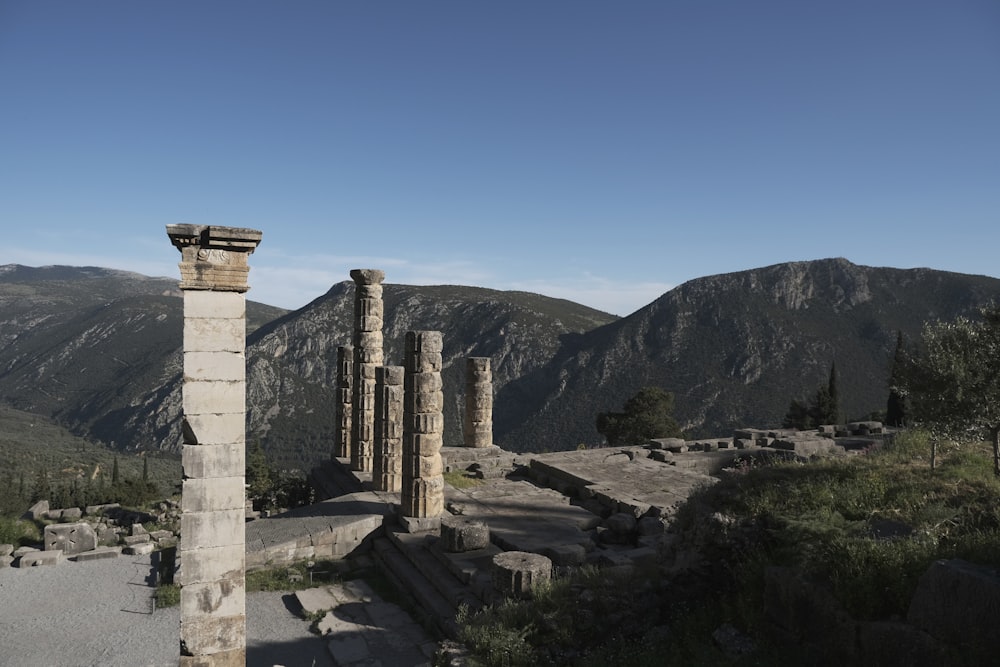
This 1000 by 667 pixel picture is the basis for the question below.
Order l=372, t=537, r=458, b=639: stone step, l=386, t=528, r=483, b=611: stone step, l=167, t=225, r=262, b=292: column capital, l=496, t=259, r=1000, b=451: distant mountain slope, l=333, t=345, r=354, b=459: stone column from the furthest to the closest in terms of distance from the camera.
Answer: l=496, t=259, r=1000, b=451: distant mountain slope < l=333, t=345, r=354, b=459: stone column < l=386, t=528, r=483, b=611: stone step < l=372, t=537, r=458, b=639: stone step < l=167, t=225, r=262, b=292: column capital

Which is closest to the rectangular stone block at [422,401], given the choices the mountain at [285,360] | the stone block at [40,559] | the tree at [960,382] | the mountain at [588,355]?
the tree at [960,382]

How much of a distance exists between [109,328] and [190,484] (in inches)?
5579

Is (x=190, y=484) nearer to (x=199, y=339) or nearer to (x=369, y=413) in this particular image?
(x=199, y=339)

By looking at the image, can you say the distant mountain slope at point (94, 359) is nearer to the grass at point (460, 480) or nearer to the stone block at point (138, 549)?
the stone block at point (138, 549)

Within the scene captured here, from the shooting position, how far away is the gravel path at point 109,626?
952 centimetres

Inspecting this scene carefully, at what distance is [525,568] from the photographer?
8.89m

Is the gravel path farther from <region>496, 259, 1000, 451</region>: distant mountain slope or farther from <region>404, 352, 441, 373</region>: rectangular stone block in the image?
<region>496, 259, 1000, 451</region>: distant mountain slope

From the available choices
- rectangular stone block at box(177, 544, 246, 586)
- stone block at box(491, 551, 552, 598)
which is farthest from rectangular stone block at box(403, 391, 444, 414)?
rectangular stone block at box(177, 544, 246, 586)

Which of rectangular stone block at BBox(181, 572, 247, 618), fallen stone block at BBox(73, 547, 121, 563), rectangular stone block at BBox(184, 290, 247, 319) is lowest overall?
fallen stone block at BBox(73, 547, 121, 563)

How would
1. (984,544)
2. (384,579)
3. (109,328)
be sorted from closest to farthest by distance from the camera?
(984,544)
(384,579)
(109,328)

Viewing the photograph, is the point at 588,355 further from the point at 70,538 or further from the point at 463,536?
the point at 463,536

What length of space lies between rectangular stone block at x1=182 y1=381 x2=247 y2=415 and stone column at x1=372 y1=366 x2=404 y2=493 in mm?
8287

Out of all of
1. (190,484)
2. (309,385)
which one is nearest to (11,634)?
(190,484)

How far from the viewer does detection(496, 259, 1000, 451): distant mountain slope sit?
2685 inches
